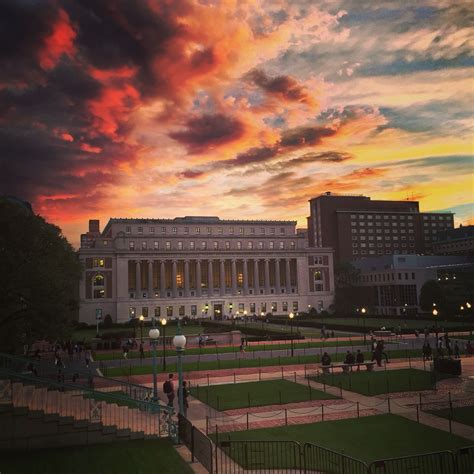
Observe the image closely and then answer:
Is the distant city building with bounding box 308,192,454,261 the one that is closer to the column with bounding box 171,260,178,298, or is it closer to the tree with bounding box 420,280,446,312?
the column with bounding box 171,260,178,298

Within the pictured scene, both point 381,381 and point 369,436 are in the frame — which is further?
point 381,381

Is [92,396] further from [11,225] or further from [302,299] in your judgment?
[302,299]

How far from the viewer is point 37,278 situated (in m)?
39.0

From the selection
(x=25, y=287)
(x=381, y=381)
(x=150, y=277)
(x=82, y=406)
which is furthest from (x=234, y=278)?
(x=82, y=406)

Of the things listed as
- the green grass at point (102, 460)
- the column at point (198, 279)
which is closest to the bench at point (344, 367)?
the green grass at point (102, 460)

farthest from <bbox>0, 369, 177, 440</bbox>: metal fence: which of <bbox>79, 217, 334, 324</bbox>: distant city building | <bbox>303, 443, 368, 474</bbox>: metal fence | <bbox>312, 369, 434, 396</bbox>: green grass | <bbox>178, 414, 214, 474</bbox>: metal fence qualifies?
<bbox>79, 217, 334, 324</bbox>: distant city building

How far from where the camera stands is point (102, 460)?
1805cm

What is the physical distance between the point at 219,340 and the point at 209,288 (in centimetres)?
6445

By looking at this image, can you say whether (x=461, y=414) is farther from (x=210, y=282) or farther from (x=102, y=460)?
(x=210, y=282)

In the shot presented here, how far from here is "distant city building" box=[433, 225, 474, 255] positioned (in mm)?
176875

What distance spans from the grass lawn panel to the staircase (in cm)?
367

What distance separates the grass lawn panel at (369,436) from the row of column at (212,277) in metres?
106

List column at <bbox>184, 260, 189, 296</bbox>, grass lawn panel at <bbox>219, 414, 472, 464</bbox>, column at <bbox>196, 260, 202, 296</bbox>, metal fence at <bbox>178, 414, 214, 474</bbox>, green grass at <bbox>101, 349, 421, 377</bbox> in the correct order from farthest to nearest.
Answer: column at <bbox>196, 260, 202, 296</bbox> → column at <bbox>184, 260, 189, 296</bbox> → green grass at <bbox>101, 349, 421, 377</bbox> → grass lawn panel at <bbox>219, 414, 472, 464</bbox> → metal fence at <bbox>178, 414, 214, 474</bbox>

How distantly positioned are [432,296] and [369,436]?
287ft
